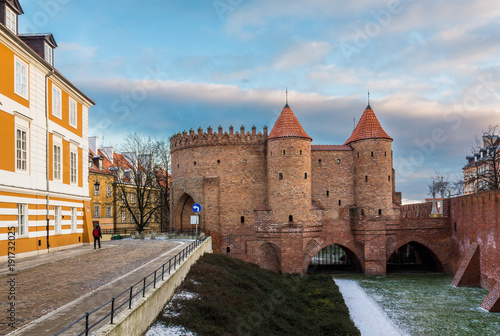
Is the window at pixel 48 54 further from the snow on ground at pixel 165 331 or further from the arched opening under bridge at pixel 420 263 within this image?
the arched opening under bridge at pixel 420 263

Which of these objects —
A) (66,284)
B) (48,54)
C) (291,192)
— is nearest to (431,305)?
(291,192)

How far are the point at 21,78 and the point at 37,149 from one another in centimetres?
305

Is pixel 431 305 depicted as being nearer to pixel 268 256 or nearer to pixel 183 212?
pixel 268 256

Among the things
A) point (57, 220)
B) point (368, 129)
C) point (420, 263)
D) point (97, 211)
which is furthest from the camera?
point (97, 211)

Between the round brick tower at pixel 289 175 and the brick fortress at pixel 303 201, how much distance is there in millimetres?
77

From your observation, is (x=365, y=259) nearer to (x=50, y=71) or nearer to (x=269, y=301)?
(x=269, y=301)

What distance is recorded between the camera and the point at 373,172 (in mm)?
33250

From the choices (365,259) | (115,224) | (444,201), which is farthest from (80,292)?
(115,224)

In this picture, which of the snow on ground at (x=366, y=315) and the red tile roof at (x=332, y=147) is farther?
the red tile roof at (x=332, y=147)

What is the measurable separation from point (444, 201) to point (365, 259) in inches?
326

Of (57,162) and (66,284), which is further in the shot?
(57,162)

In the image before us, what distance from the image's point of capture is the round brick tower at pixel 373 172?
3306 cm

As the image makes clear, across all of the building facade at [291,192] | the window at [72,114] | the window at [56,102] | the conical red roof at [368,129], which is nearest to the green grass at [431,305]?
the building facade at [291,192]

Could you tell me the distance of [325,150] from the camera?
34531 mm
